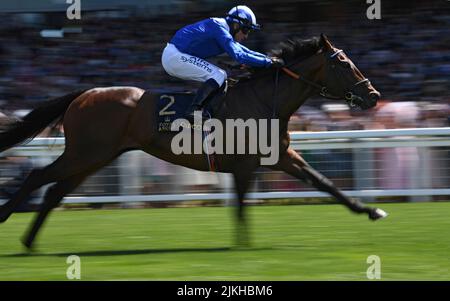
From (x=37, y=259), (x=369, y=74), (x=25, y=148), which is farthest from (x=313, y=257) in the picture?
(x=369, y=74)

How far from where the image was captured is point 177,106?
7.22m

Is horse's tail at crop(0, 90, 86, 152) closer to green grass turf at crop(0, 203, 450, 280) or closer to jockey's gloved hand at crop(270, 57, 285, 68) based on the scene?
green grass turf at crop(0, 203, 450, 280)

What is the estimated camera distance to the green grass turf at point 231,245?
5.65 metres

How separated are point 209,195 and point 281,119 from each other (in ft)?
10.9

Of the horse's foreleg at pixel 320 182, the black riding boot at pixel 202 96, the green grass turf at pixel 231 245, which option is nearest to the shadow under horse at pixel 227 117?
the horse's foreleg at pixel 320 182

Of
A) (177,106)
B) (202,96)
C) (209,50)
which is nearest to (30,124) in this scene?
(177,106)

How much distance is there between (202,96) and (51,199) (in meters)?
1.55

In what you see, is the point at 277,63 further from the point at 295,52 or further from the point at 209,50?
the point at 209,50

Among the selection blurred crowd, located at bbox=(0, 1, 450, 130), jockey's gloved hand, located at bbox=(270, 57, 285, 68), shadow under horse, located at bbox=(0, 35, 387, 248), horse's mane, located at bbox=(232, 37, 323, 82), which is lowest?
shadow under horse, located at bbox=(0, 35, 387, 248)

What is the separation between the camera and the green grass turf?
5.65m

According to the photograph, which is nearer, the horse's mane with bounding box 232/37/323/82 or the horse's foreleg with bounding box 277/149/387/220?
the horse's foreleg with bounding box 277/149/387/220

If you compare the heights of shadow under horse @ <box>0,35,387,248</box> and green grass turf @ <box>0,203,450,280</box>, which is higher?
shadow under horse @ <box>0,35,387,248</box>

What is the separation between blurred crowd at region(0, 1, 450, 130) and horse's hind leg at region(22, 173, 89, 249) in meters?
6.09

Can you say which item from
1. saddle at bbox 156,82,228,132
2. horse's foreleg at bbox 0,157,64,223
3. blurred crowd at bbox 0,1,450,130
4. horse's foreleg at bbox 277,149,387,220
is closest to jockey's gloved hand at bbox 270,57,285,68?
saddle at bbox 156,82,228,132
